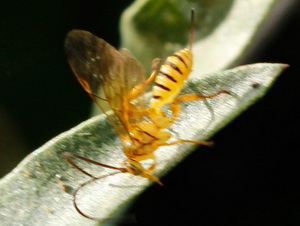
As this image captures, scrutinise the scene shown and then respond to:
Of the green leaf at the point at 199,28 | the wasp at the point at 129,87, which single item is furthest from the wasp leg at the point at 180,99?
the green leaf at the point at 199,28

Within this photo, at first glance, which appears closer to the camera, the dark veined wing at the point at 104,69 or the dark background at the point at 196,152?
the dark veined wing at the point at 104,69

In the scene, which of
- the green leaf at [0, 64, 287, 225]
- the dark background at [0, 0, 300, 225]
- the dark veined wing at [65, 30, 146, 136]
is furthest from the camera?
the dark background at [0, 0, 300, 225]

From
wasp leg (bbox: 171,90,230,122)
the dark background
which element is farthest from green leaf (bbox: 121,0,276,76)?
wasp leg (bbox: 171,90,230,122)

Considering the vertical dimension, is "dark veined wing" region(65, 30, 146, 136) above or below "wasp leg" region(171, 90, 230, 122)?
above

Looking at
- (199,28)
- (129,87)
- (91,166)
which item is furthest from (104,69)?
(199,28)

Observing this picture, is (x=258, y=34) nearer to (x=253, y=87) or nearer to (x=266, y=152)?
(x=266, y=152)

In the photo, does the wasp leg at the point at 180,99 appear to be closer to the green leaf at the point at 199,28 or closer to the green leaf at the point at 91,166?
the green leaf at the point at 91,166

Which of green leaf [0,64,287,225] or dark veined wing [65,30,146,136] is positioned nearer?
green leaf [0,64,287,225]

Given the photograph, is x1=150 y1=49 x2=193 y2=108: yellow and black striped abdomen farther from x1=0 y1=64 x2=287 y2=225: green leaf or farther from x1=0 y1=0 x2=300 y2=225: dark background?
x1=0 y1=0 x2=300 y2=225: dark background
